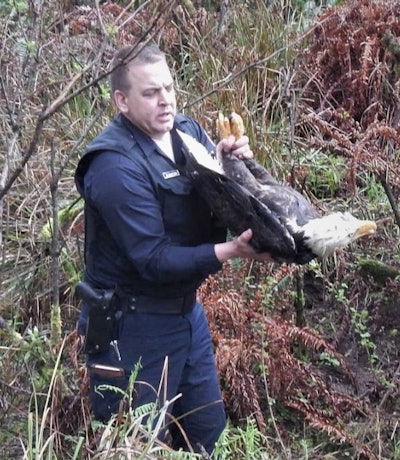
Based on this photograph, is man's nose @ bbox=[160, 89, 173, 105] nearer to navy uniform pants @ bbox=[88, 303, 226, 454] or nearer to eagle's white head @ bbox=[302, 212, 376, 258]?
eagle's white head @ bbox=[302, 212, 376, 258]

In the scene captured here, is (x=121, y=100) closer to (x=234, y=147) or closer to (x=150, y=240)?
(x=234, y=147)

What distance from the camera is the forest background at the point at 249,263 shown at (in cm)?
447

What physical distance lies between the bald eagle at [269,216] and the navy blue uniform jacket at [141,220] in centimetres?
13

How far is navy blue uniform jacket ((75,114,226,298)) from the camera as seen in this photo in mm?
3686

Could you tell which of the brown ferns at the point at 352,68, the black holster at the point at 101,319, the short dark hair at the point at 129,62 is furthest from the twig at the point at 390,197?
the black holster at the point at 101,319

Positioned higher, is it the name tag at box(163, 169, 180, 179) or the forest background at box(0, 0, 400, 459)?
the name tag at box(163, 169, 180, 179)

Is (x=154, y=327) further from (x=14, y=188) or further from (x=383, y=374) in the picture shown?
(x=14, y=188)

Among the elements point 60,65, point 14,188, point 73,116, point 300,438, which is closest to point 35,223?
point 14,188

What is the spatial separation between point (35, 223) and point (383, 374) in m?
2.41

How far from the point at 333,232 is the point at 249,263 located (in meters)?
2.15

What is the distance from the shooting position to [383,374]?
5312 millimetres

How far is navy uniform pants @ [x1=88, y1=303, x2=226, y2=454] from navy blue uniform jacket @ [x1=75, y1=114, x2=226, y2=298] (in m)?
0.15

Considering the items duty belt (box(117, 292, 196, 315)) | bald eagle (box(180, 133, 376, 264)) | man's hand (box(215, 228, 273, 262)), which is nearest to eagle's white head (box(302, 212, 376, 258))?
bald eagle (box(180, 133, 376, 264))

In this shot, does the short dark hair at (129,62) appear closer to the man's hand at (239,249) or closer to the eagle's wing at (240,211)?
the eagle's wing at (240,211)
